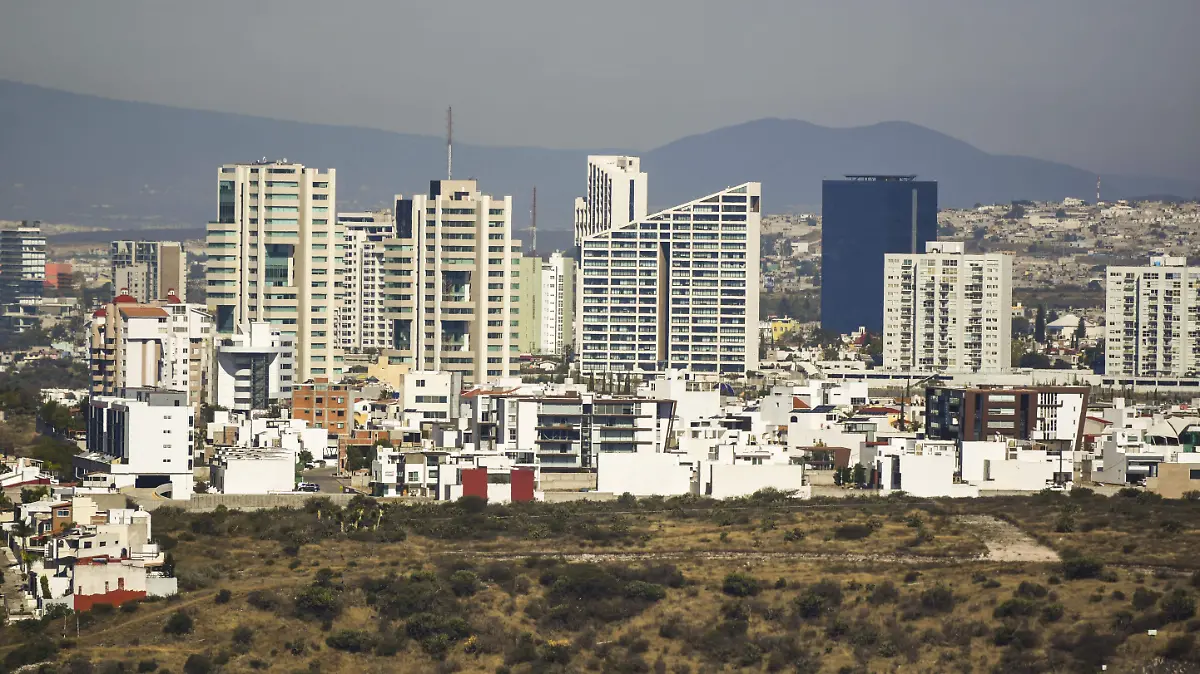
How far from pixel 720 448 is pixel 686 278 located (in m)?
44.3

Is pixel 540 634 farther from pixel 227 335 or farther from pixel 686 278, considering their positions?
pixel 686 278

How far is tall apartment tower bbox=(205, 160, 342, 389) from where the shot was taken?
7244cm

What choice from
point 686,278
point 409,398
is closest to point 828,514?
point 409,398

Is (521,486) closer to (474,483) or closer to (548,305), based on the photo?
(474,483)

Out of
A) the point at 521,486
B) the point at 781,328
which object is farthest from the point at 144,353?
the point at 781,328

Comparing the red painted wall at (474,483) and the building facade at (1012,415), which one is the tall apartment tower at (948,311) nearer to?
the building facade at (1012,415)

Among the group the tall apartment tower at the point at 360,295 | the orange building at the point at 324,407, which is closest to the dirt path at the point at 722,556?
the orange building at the point at 324,407

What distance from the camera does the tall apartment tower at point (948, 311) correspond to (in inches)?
3718

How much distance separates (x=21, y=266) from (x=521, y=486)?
10515cm

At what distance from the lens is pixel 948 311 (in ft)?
314

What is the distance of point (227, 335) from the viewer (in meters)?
69.0

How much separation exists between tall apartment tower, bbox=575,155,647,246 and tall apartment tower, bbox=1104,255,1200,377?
3278 centimetres

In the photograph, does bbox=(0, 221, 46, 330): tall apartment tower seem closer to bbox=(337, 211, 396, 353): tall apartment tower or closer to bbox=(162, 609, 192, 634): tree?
bbox=(337, 211, 396, 353): tall apartment tower

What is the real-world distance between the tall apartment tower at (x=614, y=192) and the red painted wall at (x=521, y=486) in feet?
235
